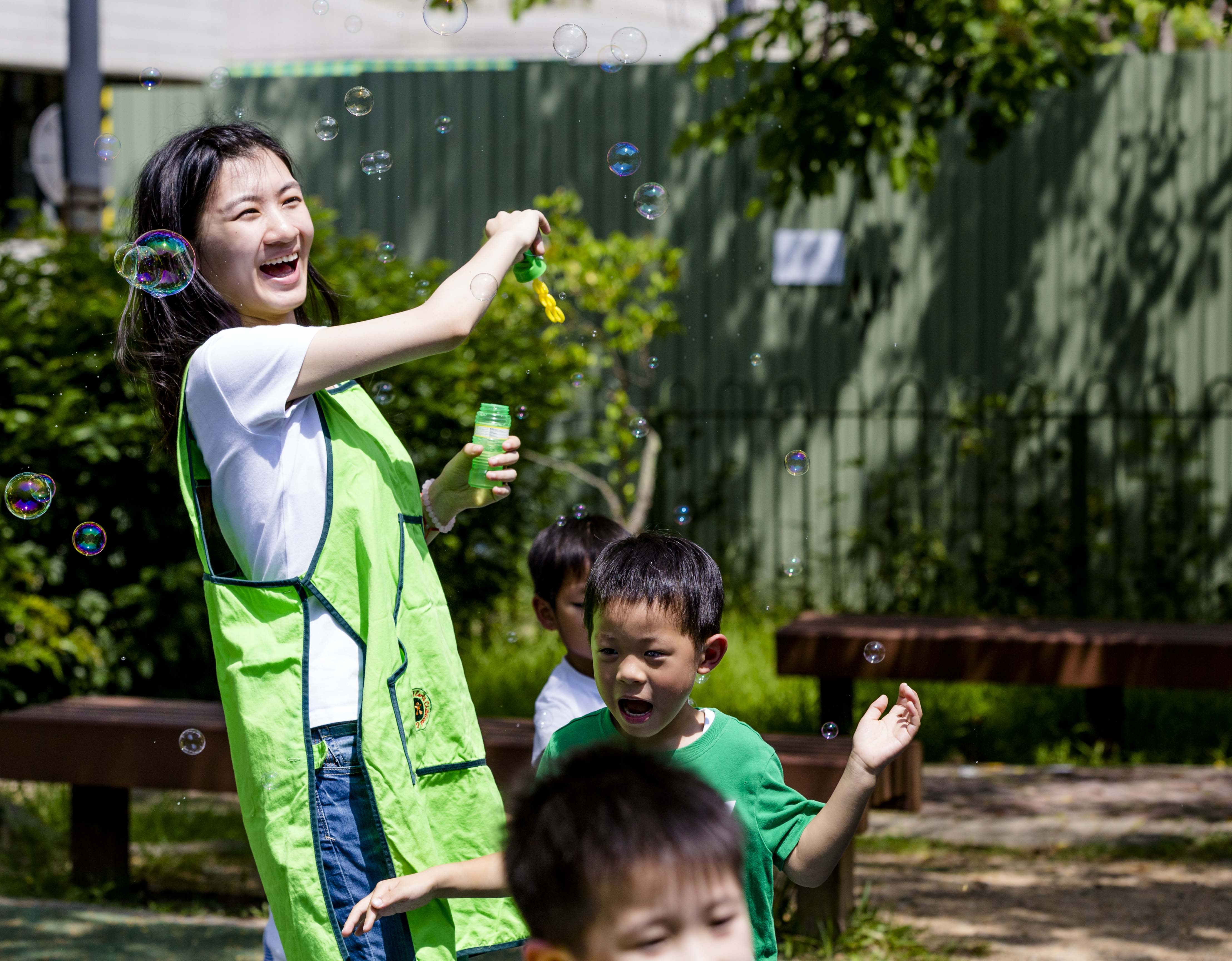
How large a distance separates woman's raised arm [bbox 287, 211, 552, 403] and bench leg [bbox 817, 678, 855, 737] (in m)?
3.34

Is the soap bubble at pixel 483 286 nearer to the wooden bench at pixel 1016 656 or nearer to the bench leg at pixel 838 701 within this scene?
the wooden bench at pixel 1016 656

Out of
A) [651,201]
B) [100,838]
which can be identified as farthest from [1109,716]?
[100,838]

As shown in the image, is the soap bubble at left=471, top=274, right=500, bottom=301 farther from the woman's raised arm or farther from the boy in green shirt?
the boy in green shirt

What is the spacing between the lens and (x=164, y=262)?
2195 mm

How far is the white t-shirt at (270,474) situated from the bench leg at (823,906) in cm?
213

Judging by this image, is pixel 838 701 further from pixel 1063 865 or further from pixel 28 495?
pixel 28 495

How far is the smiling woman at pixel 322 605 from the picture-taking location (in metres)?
1.96

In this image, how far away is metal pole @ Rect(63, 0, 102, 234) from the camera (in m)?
5.67

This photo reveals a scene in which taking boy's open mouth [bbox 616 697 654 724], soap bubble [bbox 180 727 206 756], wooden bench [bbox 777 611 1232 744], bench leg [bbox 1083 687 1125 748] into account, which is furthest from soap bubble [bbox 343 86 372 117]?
bench leg [bbox 1083 687 1125 748]

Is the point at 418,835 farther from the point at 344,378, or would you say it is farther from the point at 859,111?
the point at 859,111

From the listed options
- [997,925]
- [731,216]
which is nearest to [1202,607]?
[731,216]

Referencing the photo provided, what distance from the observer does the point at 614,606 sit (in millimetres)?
2066

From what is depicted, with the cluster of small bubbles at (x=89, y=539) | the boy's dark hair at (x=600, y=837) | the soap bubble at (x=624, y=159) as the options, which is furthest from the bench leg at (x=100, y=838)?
the boy's dark hair at (x=600, y=837)

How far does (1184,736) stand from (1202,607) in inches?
83.7
